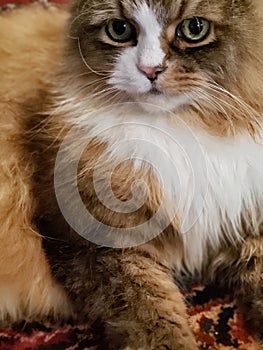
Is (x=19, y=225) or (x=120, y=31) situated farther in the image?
(x=19, y=225)

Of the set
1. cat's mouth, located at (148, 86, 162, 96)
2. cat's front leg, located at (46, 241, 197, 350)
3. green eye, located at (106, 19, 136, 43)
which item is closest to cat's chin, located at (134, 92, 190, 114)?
cat's mouth, located at (148, 86, 162, 96)

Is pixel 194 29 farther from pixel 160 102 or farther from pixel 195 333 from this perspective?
pixel 195 333

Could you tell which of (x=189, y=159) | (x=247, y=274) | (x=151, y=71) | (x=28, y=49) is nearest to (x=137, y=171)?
(x=189, y=159)

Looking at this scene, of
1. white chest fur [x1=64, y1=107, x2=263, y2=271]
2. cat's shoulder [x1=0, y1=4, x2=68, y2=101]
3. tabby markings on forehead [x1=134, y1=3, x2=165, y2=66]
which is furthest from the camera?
cat's shoulder [x1=0, y1=4, x2=68, y2=101]

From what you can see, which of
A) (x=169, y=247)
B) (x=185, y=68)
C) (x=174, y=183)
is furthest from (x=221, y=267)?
(x=185, y=68)

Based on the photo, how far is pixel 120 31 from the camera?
3.72 feet

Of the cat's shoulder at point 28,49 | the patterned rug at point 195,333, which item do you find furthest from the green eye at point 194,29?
the patterned rug at point 195,333

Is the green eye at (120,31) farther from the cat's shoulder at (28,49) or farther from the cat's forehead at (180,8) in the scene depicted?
the cat's shoulder at (28,49)

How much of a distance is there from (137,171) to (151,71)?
20 cm

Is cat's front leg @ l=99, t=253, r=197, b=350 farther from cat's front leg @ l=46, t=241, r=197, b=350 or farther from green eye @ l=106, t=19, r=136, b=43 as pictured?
green eye @ l=106, t=19, r=136, b=43

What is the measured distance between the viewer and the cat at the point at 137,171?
110 centimetres

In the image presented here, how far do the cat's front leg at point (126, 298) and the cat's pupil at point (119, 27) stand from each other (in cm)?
39

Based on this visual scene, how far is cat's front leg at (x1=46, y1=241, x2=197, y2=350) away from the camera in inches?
44.9

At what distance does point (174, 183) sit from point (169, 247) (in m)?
0.14
